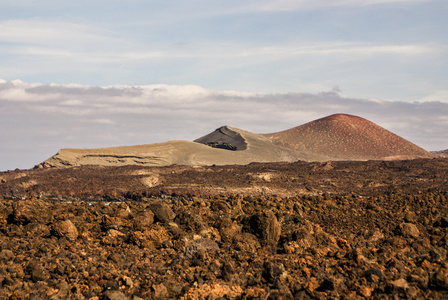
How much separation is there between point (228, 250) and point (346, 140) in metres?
93.1

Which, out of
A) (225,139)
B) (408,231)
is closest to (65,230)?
(408,231)

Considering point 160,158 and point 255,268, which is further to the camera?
point 160,158

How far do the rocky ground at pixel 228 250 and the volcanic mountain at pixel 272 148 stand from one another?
175ft

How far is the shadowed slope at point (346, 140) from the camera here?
10012cm

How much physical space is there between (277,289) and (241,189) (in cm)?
4048

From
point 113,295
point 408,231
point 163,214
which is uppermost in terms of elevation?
point 163,214

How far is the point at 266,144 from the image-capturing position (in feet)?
303

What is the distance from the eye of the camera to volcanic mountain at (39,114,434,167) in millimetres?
75000

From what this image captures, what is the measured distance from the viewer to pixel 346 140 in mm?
104750

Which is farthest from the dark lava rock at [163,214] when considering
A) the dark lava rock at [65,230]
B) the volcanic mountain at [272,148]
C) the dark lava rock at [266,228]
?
the volcanic mountain at [272,148]

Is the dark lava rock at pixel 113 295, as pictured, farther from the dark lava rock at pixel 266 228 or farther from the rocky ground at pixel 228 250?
the dark lava rock at pixel 266 228

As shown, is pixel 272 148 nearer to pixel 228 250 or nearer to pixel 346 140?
pixel 346 140

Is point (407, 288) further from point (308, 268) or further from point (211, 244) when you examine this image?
point (211, 244)

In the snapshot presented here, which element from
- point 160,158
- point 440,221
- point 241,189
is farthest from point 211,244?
point 160,158
